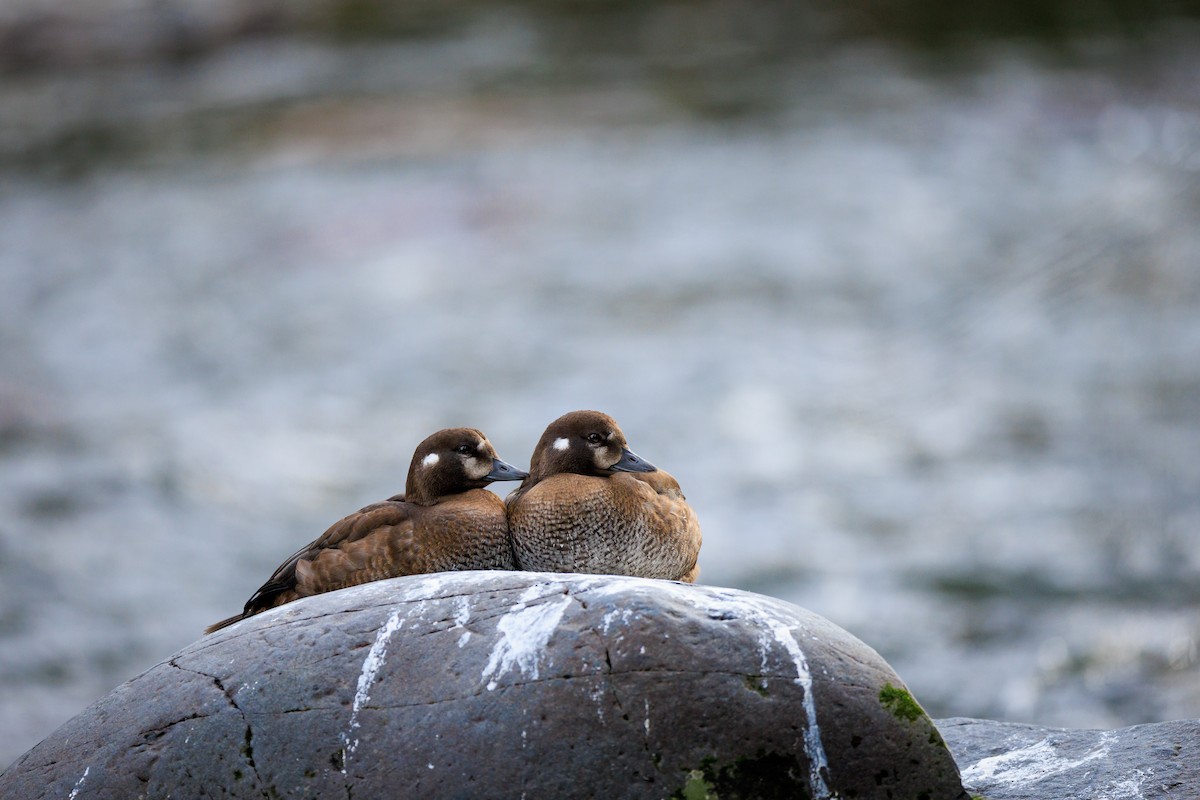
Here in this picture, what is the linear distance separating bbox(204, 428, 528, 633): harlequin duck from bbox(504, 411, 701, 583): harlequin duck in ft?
0.53

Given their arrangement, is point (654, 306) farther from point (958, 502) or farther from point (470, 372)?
point (958, 502)

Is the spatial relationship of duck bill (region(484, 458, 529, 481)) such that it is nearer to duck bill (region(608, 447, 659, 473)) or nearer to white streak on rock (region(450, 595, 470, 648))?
duck bill (region(608, 447, 659, 473))

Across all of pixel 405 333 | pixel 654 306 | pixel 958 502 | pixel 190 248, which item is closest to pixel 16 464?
pixel 405 333

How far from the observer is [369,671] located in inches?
220

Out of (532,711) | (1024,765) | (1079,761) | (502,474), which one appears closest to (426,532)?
(502,474)

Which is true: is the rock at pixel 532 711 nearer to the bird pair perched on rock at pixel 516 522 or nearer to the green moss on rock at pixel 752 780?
the green moss on rock at pixel 752 780

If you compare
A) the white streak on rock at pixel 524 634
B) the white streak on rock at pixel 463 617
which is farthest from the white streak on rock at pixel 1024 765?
the white streak on rock at pixel 463 617

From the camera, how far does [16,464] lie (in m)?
15.4

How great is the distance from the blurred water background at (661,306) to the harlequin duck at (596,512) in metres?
2.28

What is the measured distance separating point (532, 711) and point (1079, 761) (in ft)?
7.66

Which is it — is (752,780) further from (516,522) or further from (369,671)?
(516,522)

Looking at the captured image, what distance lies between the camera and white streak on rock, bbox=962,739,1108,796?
599 cm

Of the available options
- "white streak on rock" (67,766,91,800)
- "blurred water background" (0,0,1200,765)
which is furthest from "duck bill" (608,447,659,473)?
"white streak on rock" (67,766,91,800)

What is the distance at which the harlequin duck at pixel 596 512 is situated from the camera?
6.54 m
